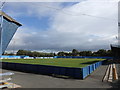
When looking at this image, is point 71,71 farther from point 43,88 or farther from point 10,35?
point 10,35

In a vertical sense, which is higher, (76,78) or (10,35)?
(10,35)

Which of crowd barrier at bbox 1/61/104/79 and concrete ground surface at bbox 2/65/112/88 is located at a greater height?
crowd barrier at bbox 1/61/104/79

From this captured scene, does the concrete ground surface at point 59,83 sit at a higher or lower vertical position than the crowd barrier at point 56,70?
lower

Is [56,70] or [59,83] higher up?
[56,70]

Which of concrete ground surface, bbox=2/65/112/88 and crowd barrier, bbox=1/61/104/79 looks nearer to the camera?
concrete ground surface, bbox=2/65/112/88

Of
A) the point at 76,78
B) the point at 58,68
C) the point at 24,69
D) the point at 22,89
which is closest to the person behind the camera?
the point at 22,89

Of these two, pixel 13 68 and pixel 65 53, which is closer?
pixel 13 68

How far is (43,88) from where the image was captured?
9.81 metres

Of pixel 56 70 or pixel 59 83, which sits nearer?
pixel 59 83

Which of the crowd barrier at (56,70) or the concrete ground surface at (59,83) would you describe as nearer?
the concrete ground surface at (59,83)

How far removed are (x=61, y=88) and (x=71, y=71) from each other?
493 centimetres

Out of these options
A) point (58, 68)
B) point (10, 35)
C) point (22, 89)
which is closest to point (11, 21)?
point (10, 35)

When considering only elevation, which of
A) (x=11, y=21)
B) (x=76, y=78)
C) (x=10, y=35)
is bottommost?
(x=76, y=78)

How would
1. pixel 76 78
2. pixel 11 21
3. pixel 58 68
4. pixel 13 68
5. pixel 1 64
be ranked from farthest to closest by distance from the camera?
pixel 11 21, pixel 1 64, pixel 13 68, pixel 58 68, pixel 76 78
